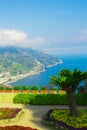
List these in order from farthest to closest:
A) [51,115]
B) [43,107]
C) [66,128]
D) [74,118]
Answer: [43,107]
[51,115]
[74,118]
[66,128]

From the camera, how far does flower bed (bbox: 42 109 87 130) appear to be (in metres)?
23.5

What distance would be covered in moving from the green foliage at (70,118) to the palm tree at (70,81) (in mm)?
650

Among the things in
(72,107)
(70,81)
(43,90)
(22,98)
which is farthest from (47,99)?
(70,81)

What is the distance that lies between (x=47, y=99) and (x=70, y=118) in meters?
9.70

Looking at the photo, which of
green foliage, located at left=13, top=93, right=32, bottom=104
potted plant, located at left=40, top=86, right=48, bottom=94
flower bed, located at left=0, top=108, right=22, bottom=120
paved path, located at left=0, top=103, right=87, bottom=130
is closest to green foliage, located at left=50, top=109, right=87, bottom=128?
paved path, located at left=0, top=103, right=87, bottom=130

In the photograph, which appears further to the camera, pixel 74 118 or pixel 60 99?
pixel 60 99

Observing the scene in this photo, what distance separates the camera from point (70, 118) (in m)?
25.2

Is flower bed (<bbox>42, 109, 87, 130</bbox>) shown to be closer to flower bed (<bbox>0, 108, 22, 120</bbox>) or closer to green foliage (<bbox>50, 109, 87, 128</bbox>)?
green foliage (<bbox>50, 109, 87, 128</bbox>)

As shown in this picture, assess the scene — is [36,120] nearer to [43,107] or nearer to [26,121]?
[26,121]

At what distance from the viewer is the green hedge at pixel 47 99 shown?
112 feet

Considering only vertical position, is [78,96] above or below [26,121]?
above

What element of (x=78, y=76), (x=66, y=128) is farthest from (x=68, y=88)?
(x=66, y=128)

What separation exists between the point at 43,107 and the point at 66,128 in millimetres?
10399

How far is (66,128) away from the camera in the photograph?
920 inches
